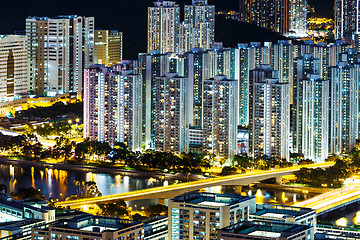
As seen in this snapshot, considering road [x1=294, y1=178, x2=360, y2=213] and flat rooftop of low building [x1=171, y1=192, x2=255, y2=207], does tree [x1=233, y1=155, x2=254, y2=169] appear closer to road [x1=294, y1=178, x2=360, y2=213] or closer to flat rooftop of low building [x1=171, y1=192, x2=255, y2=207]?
road [x1=294, y1=178, x2=360, y2=213]

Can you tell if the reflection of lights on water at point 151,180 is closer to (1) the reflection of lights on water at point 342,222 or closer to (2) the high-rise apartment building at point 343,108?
(2) the high-rise apartment building at point 343,108

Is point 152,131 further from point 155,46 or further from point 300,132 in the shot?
point 155,46

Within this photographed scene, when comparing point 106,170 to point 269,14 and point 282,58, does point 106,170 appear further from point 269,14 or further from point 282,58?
point 269,14

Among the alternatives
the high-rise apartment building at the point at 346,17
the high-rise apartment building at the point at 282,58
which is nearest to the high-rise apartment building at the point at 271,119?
the high-rise apartment building at the point at 282,58

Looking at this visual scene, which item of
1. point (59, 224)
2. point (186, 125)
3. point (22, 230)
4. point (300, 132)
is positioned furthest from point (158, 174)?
point (59, 224)

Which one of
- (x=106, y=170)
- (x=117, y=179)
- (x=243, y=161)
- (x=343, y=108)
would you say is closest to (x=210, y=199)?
(x=117, y=179)

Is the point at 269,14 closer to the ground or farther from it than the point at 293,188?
farther from it

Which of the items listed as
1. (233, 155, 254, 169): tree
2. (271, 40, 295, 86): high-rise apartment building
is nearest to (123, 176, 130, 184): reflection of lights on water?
(233, 155, 254, 169): tree
